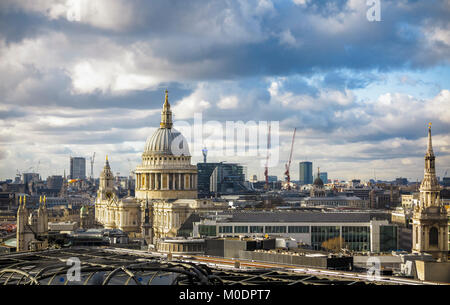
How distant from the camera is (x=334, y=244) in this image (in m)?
119

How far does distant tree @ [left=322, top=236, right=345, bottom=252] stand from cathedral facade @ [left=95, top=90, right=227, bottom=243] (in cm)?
3693

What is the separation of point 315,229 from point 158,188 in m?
55.8

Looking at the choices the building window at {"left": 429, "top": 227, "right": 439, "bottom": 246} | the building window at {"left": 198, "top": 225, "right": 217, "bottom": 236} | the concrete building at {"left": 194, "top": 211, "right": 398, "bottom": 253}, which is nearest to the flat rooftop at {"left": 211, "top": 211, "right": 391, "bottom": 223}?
the concrete building at {"left": 194, "top": 211, "right": 398, "bottom": 253}

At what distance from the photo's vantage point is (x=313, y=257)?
234 feet

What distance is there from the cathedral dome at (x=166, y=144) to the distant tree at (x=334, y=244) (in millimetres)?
60647

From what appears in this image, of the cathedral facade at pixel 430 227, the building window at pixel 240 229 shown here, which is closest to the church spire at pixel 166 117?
the building window at pixel 240 229

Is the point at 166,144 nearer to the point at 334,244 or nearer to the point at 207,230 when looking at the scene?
the point at 207,230

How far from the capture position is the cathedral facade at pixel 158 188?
158 meters

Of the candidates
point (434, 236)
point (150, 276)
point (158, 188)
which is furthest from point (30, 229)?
point (150, 276)

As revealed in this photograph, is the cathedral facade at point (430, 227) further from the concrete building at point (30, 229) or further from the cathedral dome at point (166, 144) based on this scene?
the cathedral dome at point (166, 144)

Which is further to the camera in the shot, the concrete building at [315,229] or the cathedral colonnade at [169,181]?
the cathedral colonnade at [169,181]
